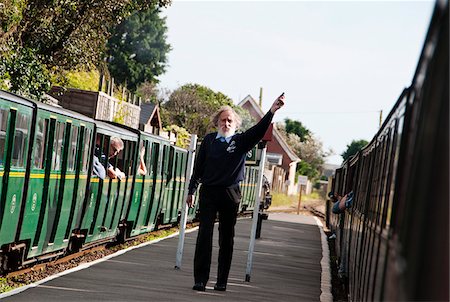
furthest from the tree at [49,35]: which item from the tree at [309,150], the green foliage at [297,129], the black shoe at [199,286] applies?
the green foliage at [297,129]

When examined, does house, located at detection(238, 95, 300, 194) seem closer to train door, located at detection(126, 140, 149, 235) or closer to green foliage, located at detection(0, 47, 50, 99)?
green foliage, located at detection(0, 47, 50, 99)

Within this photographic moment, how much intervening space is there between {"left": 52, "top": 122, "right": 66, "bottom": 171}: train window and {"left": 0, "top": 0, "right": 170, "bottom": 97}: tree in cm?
1085

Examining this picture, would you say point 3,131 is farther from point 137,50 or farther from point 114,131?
point 137,50

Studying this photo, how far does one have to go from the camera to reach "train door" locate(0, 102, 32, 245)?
11727 mm

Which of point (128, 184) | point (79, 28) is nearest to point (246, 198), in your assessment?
point (79, 28)

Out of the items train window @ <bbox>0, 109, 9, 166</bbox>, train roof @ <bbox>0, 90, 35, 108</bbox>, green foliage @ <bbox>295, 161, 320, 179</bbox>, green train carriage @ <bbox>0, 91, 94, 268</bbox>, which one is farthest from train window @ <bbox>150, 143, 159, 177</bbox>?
green foliage @ <bbox>295, 161, 320, 179</bbox>

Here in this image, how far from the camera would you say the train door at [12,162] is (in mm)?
11727

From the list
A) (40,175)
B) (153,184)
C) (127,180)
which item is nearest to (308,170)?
(153,184)

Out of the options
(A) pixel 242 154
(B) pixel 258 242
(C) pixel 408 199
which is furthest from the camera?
(B) pixel 258 242

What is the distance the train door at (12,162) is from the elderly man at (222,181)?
2122 mm

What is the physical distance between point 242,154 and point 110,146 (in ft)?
23.2

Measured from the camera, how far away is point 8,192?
1196cm

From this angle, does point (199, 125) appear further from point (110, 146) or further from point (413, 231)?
point (413, 231)

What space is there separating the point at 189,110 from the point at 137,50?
825 inches
